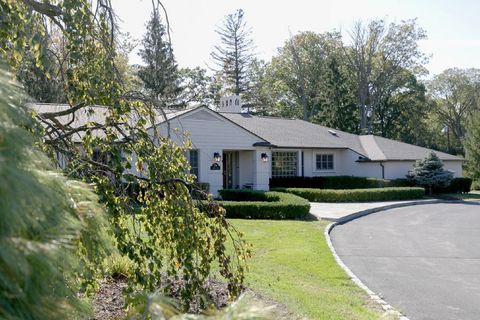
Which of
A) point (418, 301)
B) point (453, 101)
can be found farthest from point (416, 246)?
point (453, 101)

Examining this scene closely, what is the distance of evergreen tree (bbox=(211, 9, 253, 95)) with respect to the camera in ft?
176

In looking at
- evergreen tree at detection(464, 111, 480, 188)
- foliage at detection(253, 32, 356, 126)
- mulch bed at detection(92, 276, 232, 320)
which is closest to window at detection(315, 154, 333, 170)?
evergreen tree at detection(464, 111, 480, 188)

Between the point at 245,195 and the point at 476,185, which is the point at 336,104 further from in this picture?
the point at 245,195

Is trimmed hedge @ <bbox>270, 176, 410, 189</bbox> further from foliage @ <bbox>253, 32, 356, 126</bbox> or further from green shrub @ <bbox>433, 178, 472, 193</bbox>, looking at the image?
foliage @ <bbox>253, 32, 356, 126</bbox>

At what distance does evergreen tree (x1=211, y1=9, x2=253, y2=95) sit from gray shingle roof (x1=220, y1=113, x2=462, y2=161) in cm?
2083

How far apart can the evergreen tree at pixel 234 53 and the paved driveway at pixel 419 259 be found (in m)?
37.3

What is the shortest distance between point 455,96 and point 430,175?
40.1 metres

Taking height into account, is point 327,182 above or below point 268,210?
above

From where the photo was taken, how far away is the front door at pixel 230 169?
26438 millimetres

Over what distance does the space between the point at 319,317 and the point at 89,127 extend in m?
3.50

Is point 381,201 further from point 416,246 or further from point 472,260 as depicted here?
point 472,260

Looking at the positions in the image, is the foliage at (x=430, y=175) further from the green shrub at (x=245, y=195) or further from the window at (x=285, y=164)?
the green shrub at (x=245, y=195)

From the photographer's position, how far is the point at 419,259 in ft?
34.8

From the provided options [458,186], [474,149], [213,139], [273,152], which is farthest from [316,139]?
[474,149]
